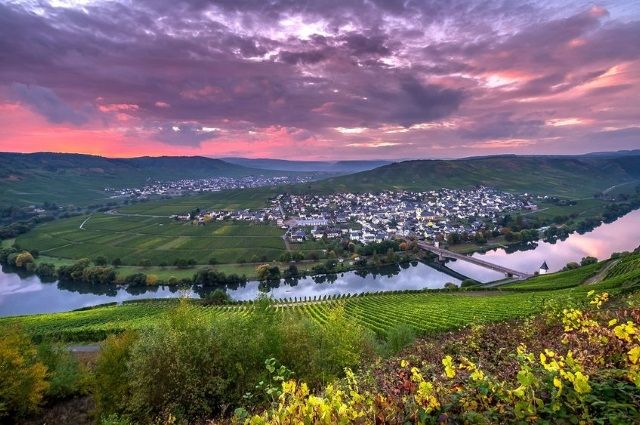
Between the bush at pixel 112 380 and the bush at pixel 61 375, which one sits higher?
the bush at pixel 112 380

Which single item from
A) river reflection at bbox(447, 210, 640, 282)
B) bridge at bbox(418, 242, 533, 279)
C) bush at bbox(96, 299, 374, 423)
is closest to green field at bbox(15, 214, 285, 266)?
bridge at bbox(418, 242, 533, 279)

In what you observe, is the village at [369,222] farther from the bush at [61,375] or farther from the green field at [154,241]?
the bush at [61,375]

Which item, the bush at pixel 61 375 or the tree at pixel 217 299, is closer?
the bush at pixel 61 375

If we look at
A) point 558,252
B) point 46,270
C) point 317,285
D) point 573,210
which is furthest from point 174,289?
point 573,210

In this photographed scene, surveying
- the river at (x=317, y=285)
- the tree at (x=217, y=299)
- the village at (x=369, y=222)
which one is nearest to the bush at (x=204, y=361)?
the tree at (x=217, y=299)

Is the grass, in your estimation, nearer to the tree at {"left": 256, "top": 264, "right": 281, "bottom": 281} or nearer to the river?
the river

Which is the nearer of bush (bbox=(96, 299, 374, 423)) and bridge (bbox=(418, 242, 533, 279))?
bush (bbox=(96, 299, 374, 423))

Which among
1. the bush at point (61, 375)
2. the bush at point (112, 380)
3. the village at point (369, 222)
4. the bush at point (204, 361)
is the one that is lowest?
the village at point (369, 222)
